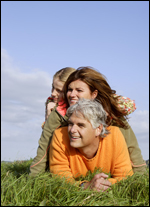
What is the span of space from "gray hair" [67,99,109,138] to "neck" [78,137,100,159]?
0.59 ft

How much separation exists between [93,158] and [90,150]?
0.56 feet

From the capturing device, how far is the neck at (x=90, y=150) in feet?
13.8

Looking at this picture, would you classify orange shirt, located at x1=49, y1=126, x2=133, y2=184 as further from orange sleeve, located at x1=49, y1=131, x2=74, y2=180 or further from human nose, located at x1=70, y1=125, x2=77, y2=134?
human nose, located at x1=70, y1=125, x2=77, y2=134

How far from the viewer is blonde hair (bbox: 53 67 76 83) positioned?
5.36 meters

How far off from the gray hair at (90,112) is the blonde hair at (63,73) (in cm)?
128

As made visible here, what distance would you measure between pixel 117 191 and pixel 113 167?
→ 83 cm

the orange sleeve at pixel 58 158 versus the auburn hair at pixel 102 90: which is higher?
the auburn hair at pixel 102 90

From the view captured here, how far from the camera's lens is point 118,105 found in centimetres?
503

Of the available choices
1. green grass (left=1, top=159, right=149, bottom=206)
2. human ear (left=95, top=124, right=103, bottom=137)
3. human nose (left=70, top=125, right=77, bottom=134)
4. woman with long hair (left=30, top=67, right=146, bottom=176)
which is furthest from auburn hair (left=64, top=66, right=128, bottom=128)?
green grass (left=1, top=159, right=149, bottom=206)

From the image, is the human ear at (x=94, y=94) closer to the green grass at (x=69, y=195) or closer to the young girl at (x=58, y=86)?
the young girl at (x=58, y=86)

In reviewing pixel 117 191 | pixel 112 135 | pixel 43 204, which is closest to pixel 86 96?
pixel 112 135

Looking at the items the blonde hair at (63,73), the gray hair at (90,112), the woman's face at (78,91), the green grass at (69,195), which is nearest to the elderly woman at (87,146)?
the gray hair at (90,112)

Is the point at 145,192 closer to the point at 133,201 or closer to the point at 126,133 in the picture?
the point at 133,201

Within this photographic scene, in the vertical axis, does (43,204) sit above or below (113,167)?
below
